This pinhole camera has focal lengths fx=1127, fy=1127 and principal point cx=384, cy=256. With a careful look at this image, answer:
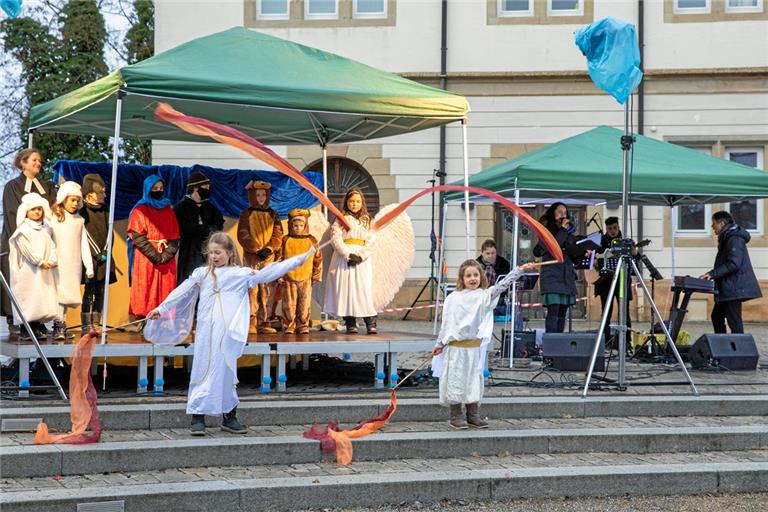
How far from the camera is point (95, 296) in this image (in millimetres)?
11609

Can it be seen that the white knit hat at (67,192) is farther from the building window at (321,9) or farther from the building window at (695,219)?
the building window at (695,219)

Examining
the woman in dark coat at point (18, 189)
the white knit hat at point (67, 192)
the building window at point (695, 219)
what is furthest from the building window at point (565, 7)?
the woman in dark coat at point (18, 189)

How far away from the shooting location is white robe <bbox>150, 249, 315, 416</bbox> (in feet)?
28.3

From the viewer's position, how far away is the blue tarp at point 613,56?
10977mm

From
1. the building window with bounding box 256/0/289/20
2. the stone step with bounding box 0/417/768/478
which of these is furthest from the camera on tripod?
the building window with bounding box 256/0/289/20

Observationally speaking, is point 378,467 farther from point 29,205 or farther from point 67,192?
point 67,192

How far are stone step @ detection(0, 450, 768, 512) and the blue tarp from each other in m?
3.80

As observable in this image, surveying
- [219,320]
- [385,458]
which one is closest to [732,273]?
[385,458]

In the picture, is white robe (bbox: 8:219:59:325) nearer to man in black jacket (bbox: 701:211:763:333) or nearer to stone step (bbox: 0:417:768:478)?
stone step (bbox: 0:417:768:478)

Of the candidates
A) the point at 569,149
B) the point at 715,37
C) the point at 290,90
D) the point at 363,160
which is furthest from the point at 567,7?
the point at 290,90

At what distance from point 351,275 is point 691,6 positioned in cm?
1401

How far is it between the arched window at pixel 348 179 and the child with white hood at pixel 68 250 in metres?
12.5

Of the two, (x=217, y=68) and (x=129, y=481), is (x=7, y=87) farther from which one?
(x=129, y=481)

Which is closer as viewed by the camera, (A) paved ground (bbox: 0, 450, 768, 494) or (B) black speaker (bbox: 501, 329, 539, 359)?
(A) paved ground (bbox: 0, 450, 768, 494)
